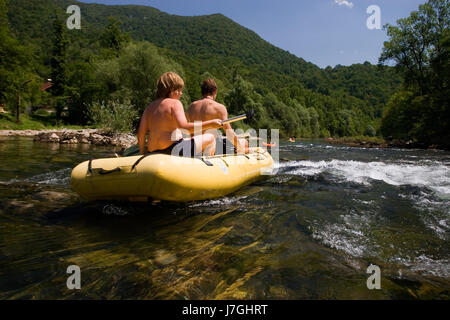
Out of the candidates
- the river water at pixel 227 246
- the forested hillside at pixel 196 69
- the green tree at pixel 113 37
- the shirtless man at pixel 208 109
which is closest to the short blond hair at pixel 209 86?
the shirtless man at pixel 208 109

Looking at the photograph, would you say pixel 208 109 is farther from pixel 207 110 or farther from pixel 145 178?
pixel 145 178

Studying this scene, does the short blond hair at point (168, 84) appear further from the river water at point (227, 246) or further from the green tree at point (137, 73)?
the green tree at point (137, 73)

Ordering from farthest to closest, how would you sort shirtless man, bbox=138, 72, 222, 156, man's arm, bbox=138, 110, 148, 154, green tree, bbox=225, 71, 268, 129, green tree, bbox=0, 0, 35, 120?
1. green tree, bbox=225, 71, 268, 129
2. green tree, bbox=0, 0, 35, 120
3. man's arm, bbox=138, 110, 148, 154
4. shirtless man, bbox=138, 72, 222, 156

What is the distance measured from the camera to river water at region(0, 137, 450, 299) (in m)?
1.82

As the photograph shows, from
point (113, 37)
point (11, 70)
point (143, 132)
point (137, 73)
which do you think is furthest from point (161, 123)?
point (113, 37)

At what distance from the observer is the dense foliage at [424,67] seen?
21.4 metres

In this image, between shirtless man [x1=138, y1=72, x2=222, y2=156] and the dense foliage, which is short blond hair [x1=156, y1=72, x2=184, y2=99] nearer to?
shirtless man [x1=138, y1=72, x2=222, y2=156]

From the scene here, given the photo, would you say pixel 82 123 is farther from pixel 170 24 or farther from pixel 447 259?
pixel 170 24

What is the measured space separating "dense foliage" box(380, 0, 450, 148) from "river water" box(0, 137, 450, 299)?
863 inches

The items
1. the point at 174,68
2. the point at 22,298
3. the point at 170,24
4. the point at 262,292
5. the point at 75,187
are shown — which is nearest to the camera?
the point at 22,298

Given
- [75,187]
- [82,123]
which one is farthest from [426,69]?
[82,123]

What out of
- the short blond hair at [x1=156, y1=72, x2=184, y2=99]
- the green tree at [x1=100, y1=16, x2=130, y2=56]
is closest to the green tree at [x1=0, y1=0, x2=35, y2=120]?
the green tree at [x1=100, y1=16, x2=130, y2=56]

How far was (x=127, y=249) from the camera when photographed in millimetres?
2373

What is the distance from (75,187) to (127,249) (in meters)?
1.47
